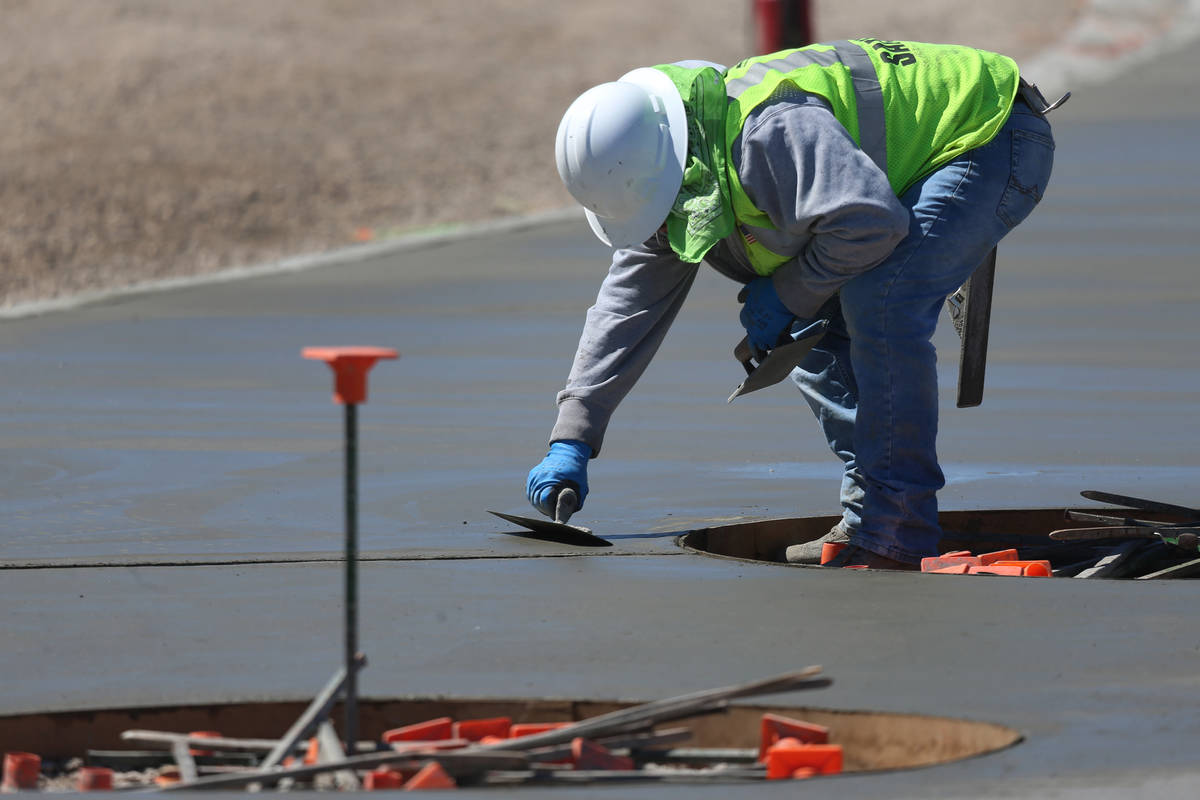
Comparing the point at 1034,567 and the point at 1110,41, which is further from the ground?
the point at 1110,41

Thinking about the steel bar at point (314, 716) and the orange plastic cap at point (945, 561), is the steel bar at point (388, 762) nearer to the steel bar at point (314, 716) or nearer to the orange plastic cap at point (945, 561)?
the steel bar at point (314, 716)

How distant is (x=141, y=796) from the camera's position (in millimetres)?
3584

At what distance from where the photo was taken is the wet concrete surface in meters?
4.37

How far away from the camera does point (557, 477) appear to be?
6121mm

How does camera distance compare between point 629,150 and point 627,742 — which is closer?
point 627,742

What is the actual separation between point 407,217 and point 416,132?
480 cm

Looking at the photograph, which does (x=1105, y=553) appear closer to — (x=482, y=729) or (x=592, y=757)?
(x=482, y=729)

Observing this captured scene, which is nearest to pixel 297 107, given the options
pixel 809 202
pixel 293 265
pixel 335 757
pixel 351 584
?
pixel 293 265

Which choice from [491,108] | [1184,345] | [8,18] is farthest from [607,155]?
[8,18]

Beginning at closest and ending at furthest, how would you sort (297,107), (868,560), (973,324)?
1. (868,560)
2. (973,324)
3. (297,107)

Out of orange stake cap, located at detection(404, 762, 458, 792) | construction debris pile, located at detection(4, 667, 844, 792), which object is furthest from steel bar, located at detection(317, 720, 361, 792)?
orange stake cap, located at detection(404, 762, 458, 792)

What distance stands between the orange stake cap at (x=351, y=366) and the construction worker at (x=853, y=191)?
2.07m

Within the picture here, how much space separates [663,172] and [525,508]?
53.4 inches

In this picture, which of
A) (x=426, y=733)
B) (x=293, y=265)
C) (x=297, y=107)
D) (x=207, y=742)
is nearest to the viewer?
(x=207, y=742)
